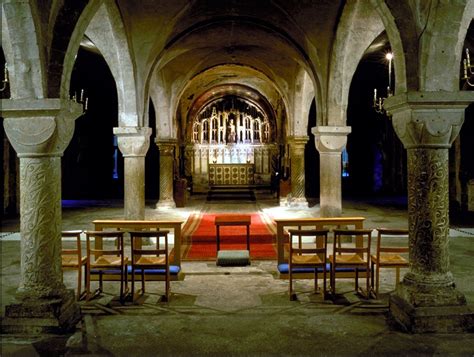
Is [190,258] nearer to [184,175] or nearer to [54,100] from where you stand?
[54,100]

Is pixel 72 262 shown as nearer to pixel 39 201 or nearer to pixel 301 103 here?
pixel 39 201

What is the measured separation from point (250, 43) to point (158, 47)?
4222mm

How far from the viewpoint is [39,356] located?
12.2ft

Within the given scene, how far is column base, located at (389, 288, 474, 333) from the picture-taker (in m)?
4.12

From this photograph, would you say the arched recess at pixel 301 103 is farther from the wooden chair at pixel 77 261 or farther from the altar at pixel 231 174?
the wooden chair at pixel 77 261

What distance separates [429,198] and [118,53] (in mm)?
6195

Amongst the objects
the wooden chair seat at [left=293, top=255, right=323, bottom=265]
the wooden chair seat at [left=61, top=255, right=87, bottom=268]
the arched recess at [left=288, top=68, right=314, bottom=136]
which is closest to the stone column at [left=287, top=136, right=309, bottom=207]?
the arched recess at [left=288, top=68, right=314, bottom=136]

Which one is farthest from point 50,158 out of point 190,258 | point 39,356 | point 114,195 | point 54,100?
point 114,195

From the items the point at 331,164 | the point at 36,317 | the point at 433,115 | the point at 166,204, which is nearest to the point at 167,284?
the point at 36,317

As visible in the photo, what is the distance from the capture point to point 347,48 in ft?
28.6

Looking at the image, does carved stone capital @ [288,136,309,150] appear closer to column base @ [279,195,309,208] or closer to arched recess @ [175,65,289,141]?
column base @ [279,195,309,208]

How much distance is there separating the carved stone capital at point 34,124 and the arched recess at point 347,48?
5.78 m

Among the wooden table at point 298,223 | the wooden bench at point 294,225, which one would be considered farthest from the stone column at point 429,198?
the wooden table at point 298,223

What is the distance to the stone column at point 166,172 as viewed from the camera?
15.1 m
